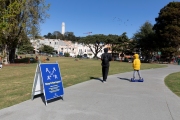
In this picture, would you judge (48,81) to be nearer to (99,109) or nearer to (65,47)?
(99,109)

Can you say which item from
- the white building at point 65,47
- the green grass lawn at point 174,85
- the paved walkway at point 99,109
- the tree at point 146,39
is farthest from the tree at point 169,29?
the white building at point 65,47

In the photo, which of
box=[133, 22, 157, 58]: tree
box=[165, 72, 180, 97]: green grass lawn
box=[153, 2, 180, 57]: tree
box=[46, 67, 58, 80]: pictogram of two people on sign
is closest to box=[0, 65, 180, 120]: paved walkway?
box=[46, 67, 58, 80]: pictogram of two people on sign

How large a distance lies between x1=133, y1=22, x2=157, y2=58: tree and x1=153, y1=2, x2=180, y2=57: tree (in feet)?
7.04

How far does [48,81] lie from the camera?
18.6 feet

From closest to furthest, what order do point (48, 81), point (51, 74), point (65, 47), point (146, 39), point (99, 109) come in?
point (99, 109), point (48, 81), point (51, 74), point (146, 39), point (65, 47)

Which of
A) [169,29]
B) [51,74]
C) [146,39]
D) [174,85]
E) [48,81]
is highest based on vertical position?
[169,29]

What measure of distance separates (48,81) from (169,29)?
37095 mm

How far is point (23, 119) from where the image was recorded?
165 inches

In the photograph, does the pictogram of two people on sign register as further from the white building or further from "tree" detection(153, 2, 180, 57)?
the white building

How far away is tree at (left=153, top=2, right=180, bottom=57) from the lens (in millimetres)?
37375

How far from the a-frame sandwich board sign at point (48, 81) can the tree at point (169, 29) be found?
35.9 meters

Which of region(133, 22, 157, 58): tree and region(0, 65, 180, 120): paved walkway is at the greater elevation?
region(133, 22, 157, 58): tree

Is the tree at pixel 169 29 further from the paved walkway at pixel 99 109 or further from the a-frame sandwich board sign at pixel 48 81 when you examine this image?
the a-frame sandwich board sign at pixel 48 81

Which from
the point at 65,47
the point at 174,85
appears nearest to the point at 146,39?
the point at 174,85
